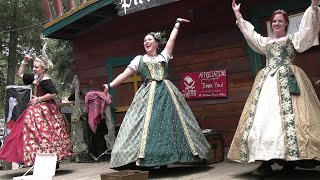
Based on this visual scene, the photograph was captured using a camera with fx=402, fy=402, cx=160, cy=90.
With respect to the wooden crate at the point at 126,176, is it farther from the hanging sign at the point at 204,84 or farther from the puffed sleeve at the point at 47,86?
the hanging sign at the point at 204,84

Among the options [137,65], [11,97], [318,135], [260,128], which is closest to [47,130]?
[11,97]

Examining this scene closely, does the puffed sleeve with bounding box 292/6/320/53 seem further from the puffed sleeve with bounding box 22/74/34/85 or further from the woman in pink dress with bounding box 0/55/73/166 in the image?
the puffed sleeve with bounding box 22/74/34/85

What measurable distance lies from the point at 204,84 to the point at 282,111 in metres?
2.31

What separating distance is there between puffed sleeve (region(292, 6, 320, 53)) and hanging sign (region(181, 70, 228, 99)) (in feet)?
6.12

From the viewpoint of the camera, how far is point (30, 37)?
1316 cm

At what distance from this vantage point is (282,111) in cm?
396

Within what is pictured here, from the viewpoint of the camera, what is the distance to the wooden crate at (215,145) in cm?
557

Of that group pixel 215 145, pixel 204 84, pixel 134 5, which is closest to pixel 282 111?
pixel 215 145

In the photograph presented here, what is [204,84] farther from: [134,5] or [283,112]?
[283,112]

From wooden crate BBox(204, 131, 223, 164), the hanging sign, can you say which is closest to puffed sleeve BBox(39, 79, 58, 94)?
the hanging sign

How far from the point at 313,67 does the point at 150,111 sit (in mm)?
2143

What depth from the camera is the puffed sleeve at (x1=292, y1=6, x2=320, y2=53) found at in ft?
13.0

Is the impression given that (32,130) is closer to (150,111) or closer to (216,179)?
(150,111)

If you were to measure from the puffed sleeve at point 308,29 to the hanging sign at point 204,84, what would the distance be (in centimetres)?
187
